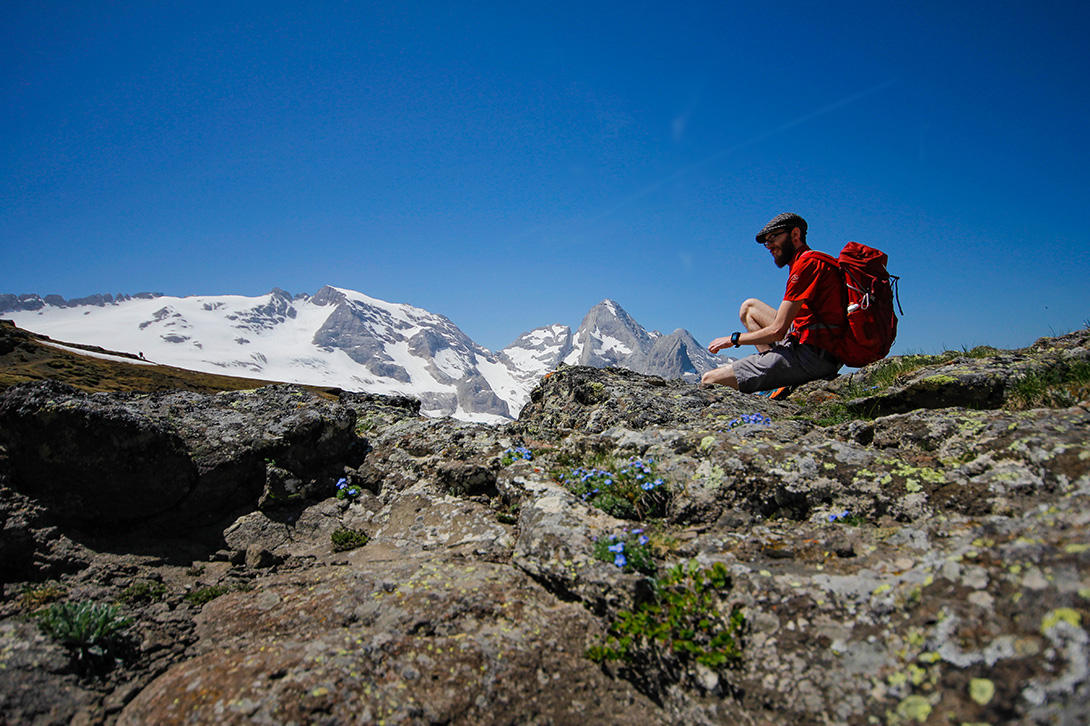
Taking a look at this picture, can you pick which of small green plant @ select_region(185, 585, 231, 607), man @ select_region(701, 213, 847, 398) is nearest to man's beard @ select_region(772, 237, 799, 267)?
man @ select_region(701, 213, 847, 398)

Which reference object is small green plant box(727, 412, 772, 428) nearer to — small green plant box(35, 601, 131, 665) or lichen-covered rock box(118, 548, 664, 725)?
lichen-covered rock box(118, 548, 664, 725)

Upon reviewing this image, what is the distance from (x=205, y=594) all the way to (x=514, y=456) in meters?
4.13

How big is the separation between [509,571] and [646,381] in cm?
588

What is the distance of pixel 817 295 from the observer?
8844 millimetres

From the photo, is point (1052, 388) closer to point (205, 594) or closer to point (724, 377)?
point (724, 377)

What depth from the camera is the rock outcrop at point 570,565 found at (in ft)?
11.1

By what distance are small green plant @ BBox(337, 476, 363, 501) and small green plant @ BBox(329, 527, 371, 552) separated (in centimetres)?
110

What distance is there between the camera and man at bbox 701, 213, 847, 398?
343 inches

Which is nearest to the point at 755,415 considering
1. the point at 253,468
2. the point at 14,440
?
the point at 253,468

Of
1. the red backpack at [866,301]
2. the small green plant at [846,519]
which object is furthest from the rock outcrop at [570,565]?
the red backpack at [866,301]

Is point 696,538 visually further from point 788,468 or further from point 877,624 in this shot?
point 877,624

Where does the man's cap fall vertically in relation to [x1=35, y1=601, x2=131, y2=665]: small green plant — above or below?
above

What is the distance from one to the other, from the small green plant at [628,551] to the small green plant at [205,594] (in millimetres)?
4151

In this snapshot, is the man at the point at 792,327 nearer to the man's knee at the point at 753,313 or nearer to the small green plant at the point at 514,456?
the man's knee at the point at 753,313
